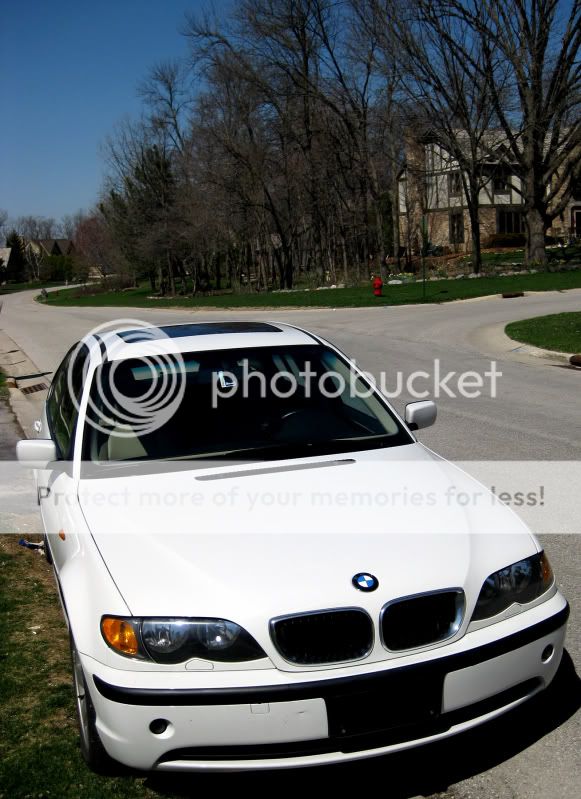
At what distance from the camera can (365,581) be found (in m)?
3.00

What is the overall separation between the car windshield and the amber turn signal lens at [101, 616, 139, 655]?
1323 millimetres

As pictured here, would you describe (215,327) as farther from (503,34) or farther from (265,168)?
(265,168)

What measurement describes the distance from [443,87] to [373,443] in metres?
36.8

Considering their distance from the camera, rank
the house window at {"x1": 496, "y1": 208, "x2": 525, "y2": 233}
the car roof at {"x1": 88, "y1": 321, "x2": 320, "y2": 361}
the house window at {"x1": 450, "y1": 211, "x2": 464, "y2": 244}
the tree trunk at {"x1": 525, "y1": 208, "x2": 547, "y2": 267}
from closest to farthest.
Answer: the car roof at {"x1": 88, "y1": 321, "x2": 320, "y2": 361} < the tree trunk at {"x1": 525, "y1": 208, "x2": 547, "y2": 267} < the house window at {"x1": 450, "y1": 211, "x2": 464, "y2": 244} < the house window at {"x1": 496, "y1": 208, "x2": 525, "y2": 233}

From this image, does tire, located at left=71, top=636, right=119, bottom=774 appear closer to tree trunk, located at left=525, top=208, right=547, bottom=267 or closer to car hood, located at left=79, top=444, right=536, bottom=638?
car hood, located at left=79, top=444, right=536, bottom=638

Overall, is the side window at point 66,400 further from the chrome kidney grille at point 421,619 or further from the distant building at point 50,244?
the distant building at point 50,244

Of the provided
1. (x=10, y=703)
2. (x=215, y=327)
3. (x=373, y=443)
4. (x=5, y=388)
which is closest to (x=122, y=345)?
(x=215, y=327)

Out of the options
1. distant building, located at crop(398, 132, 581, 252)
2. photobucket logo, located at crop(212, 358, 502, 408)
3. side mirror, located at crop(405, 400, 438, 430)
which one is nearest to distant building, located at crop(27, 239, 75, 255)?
distant building, located at crop(398, 132, 581, 252)

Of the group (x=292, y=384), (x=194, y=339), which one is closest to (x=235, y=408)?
(x=292, y=384)

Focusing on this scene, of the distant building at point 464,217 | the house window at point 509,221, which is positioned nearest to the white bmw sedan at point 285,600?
the distant building at point 464,217

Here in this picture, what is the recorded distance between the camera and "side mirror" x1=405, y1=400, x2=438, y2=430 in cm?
489

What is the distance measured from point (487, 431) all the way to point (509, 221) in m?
63.8

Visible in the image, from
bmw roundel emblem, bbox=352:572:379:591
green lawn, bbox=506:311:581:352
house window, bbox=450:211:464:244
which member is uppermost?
house window, bbox=450:211:464:244

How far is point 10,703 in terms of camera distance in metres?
3.79
